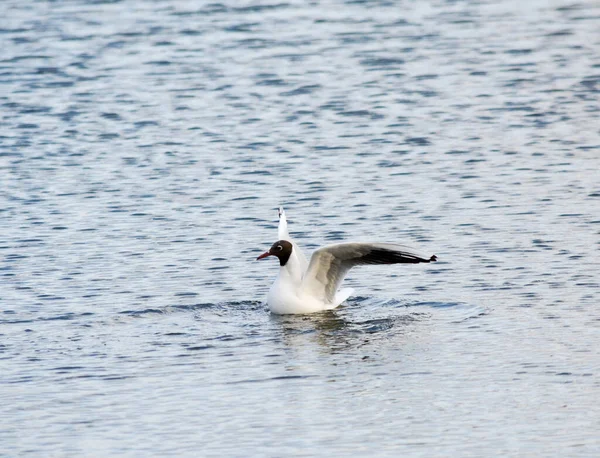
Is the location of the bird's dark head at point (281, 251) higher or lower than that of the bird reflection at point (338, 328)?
higher

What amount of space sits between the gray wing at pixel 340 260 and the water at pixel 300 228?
0.32 meters

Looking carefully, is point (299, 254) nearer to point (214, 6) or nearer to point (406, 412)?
point (406, 412)

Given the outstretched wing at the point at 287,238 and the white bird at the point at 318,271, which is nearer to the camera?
the white bird at the point at 318,271

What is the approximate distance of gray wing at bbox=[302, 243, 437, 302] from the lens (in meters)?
13.0

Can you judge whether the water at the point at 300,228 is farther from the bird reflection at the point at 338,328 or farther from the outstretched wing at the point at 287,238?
the outstretched wing at the point at 287,238

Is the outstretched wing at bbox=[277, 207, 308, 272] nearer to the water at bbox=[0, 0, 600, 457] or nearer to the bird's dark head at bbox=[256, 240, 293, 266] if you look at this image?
the bird's dark head at bbox=[256, 240, 293, 266]

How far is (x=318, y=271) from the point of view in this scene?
1342 centimetres

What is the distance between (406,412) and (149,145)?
10.9 metres

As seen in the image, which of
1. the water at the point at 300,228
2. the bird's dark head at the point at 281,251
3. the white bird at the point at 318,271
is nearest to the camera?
the water at the point at 300,228

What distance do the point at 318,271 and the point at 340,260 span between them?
238 mm

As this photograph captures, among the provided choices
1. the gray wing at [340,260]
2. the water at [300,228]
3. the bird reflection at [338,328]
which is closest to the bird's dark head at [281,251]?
the gray wing at [340,260]

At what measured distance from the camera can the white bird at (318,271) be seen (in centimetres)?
1305

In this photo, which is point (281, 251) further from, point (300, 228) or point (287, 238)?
point (300, 228)

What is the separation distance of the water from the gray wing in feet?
1.05
